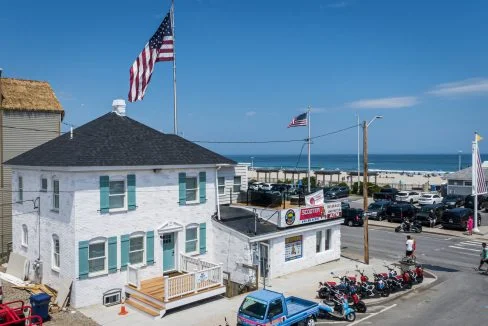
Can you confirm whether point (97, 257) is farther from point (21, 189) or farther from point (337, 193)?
point (337, 193)

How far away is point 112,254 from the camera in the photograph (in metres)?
19.7

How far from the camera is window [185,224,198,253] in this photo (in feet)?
74.6

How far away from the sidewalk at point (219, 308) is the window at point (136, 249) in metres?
2.23

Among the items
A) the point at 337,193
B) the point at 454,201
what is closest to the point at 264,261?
the point at 454,201

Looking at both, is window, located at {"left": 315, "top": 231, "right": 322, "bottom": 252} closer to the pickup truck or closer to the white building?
the white building

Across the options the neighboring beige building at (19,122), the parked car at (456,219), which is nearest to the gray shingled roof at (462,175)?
the parked car at (456,219)

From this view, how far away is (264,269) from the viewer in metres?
22.4

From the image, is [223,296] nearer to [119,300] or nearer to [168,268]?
[168,268]

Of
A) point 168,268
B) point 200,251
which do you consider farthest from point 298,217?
point 168,268

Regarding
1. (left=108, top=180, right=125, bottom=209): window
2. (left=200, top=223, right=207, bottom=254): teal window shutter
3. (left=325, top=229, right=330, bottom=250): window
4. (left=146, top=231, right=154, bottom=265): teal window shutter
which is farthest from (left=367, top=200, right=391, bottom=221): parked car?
(left=108, top=180, right=125, bottom=209): window

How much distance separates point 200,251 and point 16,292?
8672 mm

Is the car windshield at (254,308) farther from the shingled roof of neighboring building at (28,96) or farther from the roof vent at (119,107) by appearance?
the shingled roof of neighboring building at (28,96)

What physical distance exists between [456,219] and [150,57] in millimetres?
27861

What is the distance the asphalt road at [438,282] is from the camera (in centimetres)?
1748
